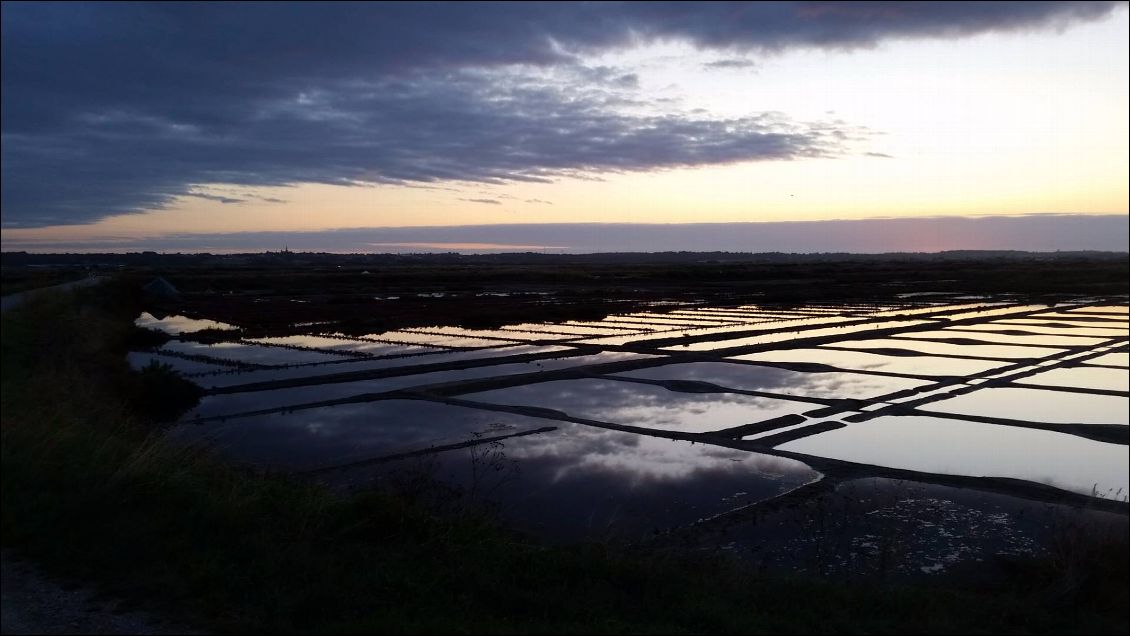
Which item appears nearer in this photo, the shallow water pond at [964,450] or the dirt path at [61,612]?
the dirt path at [61,612]

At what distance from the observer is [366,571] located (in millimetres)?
5375

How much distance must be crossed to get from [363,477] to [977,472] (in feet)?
25.2

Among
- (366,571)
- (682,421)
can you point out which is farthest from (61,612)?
(682,421)

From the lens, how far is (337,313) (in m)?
35.5

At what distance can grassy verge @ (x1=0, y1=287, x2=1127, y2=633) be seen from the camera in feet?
15.7

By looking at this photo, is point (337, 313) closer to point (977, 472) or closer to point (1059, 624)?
point (977, 472)

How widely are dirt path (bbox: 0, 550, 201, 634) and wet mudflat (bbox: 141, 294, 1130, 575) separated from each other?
11.0 feet

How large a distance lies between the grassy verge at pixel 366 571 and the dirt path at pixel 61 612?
15 centimetres

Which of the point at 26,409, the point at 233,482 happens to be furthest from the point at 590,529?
the point at 26,409

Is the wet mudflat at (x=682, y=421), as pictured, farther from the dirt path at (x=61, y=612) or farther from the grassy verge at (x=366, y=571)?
the dirt path at (x=61, y=612)

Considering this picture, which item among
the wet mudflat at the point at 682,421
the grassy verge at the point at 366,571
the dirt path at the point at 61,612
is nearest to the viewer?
the dirt path at the point at 61,612

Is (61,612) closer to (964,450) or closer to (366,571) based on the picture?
(366,571)

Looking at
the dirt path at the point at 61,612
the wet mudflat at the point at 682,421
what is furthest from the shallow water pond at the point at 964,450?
the dirt path at the point at 61,612

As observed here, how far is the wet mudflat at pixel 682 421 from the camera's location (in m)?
8.45
